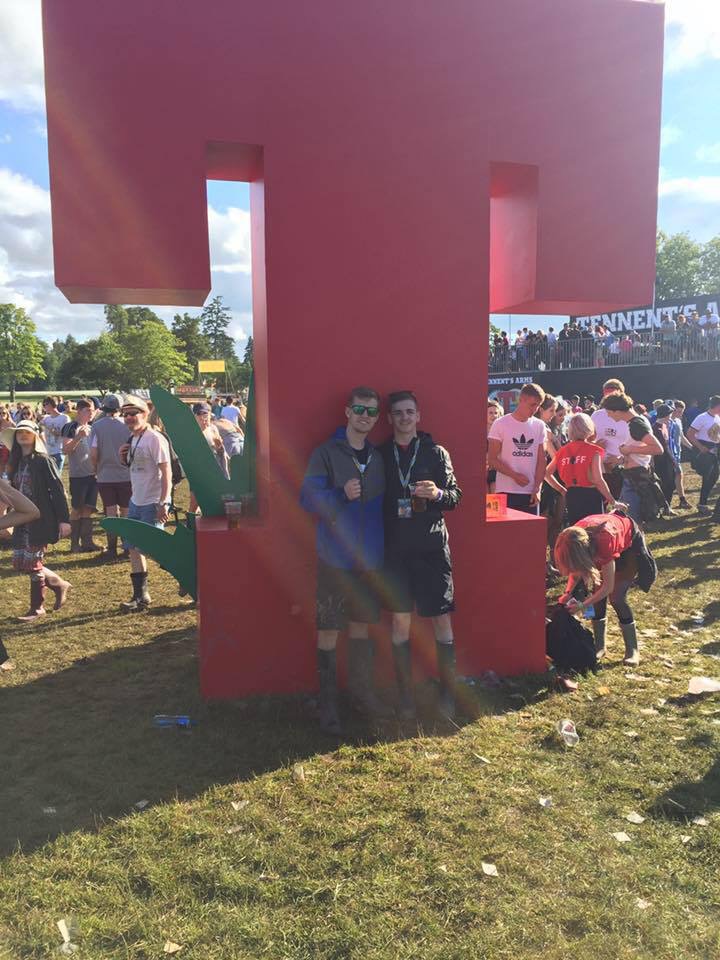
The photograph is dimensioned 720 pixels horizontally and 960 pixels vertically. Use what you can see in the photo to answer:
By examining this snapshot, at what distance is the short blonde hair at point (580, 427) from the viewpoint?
6.24m

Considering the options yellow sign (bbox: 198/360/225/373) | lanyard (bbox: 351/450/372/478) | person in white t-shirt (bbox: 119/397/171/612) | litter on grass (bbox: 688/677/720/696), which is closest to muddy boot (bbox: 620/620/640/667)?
litter on grass (bbox: 688/677/720/696)

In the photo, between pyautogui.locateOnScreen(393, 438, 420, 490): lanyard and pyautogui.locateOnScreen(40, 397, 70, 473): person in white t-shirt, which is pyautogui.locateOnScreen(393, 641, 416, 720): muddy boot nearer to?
pyautogui.locateOnScreen(393, 438, 420, 490): lanyard

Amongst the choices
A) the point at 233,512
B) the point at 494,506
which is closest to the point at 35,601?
the point at 233,512

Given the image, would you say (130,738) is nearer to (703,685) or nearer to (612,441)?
(703,685)

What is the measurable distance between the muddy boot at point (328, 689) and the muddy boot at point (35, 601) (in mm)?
3514

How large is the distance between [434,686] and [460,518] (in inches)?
48.2

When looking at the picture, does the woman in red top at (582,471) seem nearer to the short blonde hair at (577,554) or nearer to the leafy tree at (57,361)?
the short blonde hair at (577,554)

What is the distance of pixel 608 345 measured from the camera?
2631 cm

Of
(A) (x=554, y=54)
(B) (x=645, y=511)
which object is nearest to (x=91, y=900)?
(A) (x=554, y=54)

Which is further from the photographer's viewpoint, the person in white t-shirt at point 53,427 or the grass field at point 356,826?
the person in white t-shirt at point 53,427

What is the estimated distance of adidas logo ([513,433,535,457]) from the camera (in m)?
6.74

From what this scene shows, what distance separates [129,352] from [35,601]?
7817cm

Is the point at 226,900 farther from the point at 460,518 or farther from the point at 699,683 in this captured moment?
the point at 699,683

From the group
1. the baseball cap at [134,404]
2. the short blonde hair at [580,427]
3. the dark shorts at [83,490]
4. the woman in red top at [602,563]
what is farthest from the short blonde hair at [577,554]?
the dark shorts at [83,490]
